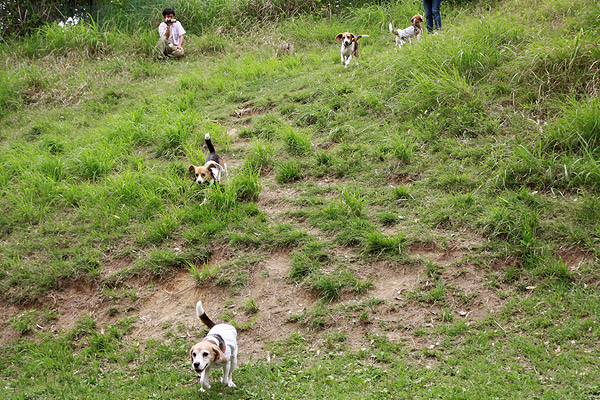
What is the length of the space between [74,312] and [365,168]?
3.48 meters

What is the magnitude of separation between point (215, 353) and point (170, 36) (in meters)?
8.42

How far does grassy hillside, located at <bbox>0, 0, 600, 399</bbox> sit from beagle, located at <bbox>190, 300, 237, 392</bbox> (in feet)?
0.48

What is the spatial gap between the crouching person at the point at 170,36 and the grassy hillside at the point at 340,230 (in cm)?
231

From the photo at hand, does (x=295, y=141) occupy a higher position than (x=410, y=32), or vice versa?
(x=410, y=32)

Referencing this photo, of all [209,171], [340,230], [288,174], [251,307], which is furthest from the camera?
[288,174]

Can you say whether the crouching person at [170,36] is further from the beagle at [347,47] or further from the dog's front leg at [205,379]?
the dog's front leg at [205,379]

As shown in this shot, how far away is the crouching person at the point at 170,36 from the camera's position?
35.6ft

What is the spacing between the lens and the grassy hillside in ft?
14.5

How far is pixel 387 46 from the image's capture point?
9773mm

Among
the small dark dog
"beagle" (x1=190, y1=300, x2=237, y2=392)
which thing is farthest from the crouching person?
"beagle" (x1=190, y1=300, x2=237, y2=392)

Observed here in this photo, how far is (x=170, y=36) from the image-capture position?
1095 cm

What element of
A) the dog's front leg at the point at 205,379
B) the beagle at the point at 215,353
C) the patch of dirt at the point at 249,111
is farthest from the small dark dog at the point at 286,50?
the dog's front leg at the point at 205,379

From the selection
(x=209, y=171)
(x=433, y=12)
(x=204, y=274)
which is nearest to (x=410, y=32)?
(x=433, y=12)

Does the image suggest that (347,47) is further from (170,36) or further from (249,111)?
(170,36)
